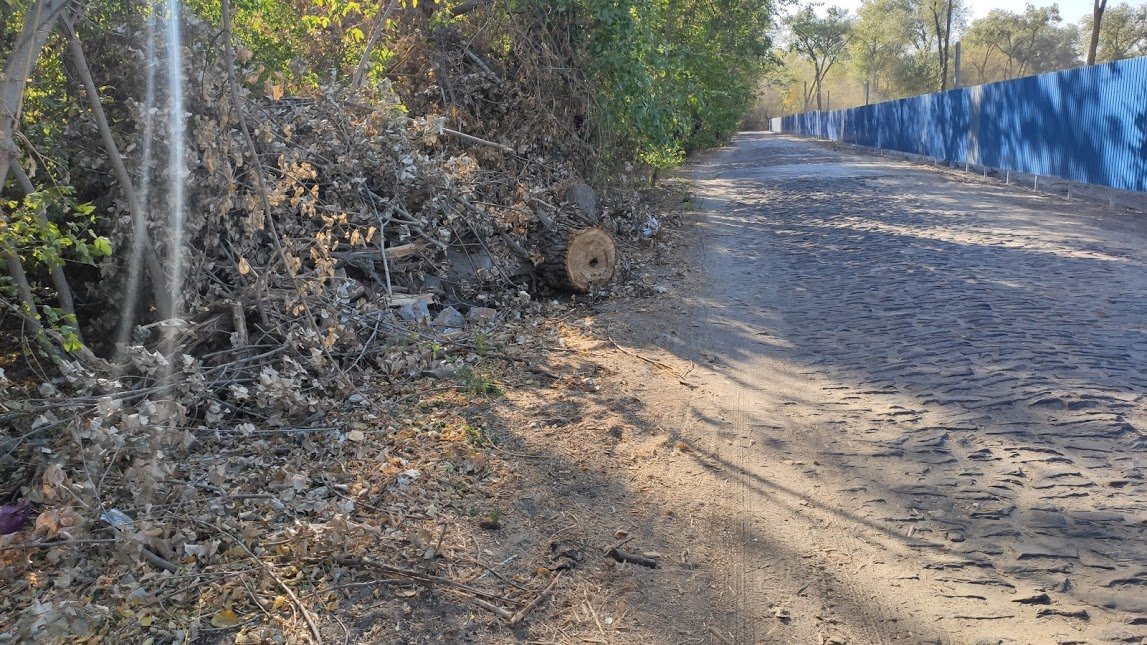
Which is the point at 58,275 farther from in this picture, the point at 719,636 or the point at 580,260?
the point at 580,260

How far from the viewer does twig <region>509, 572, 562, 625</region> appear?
126 inches

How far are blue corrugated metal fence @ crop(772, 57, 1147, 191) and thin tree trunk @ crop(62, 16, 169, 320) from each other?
1312 centimetres

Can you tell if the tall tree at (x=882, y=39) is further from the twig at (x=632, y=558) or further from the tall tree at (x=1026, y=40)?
the twig at (x=632, y=558)

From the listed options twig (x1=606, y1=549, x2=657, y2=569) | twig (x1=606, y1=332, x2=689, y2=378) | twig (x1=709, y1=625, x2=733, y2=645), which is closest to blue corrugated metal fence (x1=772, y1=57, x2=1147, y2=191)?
twig (x1=606, y1=332, x2=689, y2=378)

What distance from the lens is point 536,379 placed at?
5.92m

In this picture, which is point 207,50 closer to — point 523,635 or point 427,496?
point 427,496

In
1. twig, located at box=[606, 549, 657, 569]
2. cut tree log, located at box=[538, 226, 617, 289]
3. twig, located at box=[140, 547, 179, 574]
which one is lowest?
twig, located at box=[606, 549, 657, 569]

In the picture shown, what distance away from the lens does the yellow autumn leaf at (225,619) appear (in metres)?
3.15

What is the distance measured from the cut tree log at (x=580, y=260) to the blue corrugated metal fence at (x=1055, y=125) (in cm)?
914

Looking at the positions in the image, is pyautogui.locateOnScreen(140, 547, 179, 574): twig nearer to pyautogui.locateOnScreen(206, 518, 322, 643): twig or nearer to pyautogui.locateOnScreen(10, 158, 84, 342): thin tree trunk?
pyautogui.locateOnScreen(206, 518, 322, 643): twig

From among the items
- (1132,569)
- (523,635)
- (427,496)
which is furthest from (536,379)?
(1132,569)

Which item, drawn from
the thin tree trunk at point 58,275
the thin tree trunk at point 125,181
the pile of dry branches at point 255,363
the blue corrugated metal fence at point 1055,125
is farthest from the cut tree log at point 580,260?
the blue corrugated metal fence at point 1055,125

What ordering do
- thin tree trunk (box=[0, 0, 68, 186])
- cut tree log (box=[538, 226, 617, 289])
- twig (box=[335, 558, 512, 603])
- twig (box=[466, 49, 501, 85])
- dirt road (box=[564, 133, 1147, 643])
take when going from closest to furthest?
dirt road (box=[564, 133, 1147, 643]), twig (box=[335, 558, 512, 603]), thin tree trunk (box=[0, 0, 68, 186]), cut tree log (box=[538, 226, 617, 289]), twig (box=[466, 49, 501, 85])

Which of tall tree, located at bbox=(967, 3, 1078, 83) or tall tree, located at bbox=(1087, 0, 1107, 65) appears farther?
tall tree, located at bbox=(967, 3, 1078, 83)
